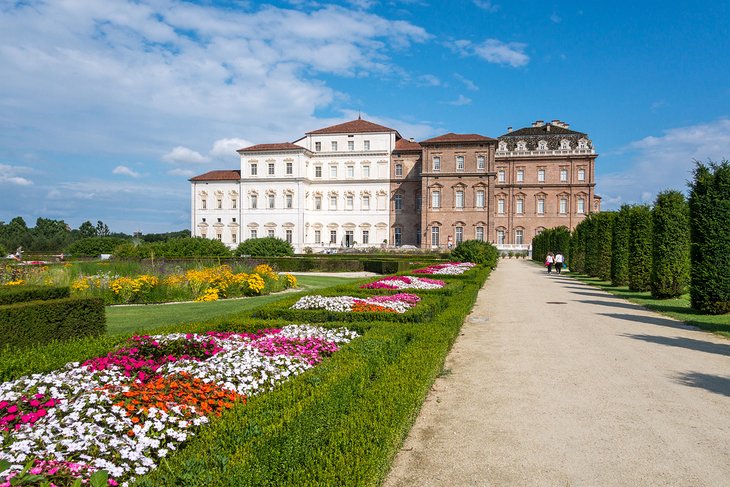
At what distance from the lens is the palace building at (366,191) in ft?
184

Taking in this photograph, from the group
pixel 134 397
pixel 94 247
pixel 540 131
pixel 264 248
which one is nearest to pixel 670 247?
Result: pixel 134 397

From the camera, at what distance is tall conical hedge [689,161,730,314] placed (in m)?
11.4

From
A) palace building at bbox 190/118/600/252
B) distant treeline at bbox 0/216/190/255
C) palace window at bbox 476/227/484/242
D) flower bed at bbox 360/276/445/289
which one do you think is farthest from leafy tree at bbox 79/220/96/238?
flower bed at bbox 360/276/445/289

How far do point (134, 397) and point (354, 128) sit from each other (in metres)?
55.2

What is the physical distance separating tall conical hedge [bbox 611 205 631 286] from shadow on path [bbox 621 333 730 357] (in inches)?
447

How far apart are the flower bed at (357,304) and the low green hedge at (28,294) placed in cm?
358

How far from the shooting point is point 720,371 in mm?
6258

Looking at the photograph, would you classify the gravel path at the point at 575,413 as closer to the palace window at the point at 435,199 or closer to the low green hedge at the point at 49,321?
the low green hedge at the point at 49,321

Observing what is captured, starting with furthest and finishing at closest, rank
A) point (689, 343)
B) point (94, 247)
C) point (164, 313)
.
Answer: point (94, 247) < point (164, 313) < point (689, 343)

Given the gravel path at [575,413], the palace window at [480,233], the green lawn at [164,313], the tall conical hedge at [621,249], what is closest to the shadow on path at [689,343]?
the gravel path at [575,413]

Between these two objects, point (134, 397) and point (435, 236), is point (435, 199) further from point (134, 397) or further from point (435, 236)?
point (134, 397)

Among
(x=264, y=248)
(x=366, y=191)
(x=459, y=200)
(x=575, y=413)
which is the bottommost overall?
(x=575, y=413)

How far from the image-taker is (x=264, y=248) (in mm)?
33750

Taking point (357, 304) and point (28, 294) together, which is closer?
point (28, 294)
